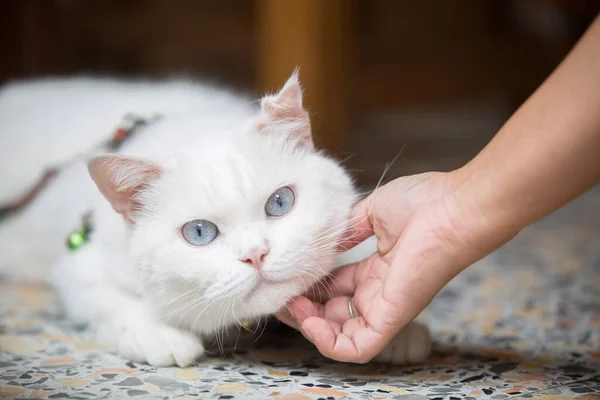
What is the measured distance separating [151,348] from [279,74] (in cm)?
167

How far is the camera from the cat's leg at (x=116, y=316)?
144 centimetres

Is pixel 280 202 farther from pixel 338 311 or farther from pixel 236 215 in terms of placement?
pixel 338 311

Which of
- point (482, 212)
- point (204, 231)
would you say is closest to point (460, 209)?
point (482, 212)

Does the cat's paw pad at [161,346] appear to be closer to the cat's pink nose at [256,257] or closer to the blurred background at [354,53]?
the cat's pink nose at [256,257]

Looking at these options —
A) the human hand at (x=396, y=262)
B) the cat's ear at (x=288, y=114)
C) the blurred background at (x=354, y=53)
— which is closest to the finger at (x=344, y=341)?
the human hand at (x=396, y=262)

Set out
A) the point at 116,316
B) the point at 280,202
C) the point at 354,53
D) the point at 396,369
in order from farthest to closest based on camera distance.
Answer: the point at 354,53 < the point at 116,316 < the point at 396,369 < the point at 280,202

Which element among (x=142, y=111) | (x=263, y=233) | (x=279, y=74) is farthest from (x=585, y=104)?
(x=279, y=74)

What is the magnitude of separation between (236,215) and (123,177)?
A: 25 cm

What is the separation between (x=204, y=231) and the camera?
1313 mm

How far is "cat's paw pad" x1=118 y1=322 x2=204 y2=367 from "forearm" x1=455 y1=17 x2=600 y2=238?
0.62 meters

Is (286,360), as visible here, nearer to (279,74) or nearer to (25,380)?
(25,380)

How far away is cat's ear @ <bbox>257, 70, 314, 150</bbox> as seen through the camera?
1379 millimetres

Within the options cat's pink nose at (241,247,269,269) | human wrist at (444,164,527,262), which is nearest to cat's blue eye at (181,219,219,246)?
cat's pink nose at (241,247,269,269)

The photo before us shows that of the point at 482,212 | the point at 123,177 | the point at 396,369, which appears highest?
the point at 123,177
